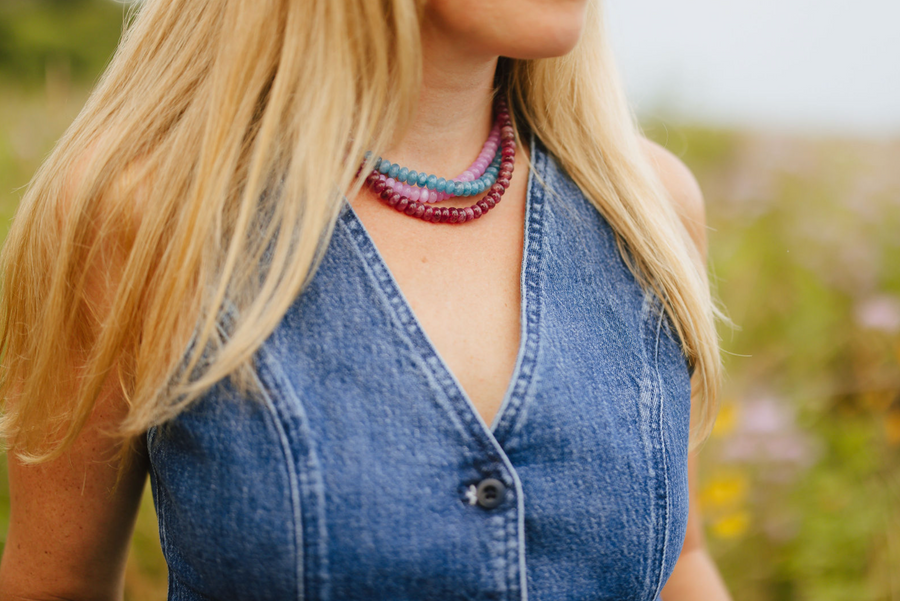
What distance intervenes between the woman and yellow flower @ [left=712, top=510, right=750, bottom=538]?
3.62 ft

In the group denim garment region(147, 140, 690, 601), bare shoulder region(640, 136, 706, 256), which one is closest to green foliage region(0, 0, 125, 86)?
bare shoulder region(640, 136, 706, 256)

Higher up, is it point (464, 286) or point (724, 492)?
point (464, 286)

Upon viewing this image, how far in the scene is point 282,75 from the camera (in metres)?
0.90

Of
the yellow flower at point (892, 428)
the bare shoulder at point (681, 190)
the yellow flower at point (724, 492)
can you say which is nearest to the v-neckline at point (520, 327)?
the bare shoulder at point (681, 190)

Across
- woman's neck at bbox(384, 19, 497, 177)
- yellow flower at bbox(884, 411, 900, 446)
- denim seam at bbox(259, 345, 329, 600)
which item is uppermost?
woman's neck at bbox(384, 19, 497, 177)

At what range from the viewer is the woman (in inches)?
33.4

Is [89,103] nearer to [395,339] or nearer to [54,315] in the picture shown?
[54,315]

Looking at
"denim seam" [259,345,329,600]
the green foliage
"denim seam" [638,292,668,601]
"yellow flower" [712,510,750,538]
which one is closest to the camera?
"denim seam" [259,345,329,600]

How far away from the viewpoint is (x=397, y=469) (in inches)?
33.5

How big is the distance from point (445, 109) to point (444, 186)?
115mm

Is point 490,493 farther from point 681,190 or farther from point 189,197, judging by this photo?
point 681,190

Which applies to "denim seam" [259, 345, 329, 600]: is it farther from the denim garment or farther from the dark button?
the dark button

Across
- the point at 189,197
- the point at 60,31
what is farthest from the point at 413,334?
the point at 60,31

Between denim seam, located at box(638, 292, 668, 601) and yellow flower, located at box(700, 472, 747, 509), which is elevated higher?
denim seam, located at box(638, 292, 668, 601)
